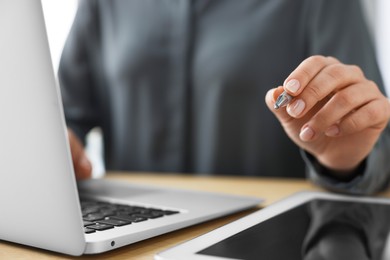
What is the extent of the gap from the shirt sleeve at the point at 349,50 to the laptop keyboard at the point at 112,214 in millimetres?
237

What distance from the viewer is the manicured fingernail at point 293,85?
362 mm

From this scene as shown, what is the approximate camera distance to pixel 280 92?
0.38 meters

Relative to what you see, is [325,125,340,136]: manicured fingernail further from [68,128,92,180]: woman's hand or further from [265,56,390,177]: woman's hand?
[68,128,92,180]: woman's hand

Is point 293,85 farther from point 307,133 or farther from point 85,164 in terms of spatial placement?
point 85,164

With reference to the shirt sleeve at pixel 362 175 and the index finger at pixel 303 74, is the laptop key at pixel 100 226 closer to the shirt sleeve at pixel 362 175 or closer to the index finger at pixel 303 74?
the index finger at pixel 303 74

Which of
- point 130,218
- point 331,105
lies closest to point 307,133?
point 331,105

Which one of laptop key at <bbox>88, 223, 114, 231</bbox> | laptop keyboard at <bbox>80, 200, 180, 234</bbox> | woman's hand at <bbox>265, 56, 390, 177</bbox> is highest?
woman's hand at <bbox>265, 56, 390, 177</bbox>

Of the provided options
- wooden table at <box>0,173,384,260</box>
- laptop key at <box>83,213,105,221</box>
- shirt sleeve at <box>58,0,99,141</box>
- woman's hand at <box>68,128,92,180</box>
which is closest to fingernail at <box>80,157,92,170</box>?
woman's hand at <box>68,128,92,180</box>

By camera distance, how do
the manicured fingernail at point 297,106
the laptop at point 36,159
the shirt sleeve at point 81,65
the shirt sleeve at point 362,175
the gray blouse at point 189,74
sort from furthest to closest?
1. the shirt sleeve at point 81,65
2. the gray blouse at point 189,74
3. the shirt sleeve at point 362,175
4. the manicured fingernail at point 297,106
5. the laptop at point 36,159

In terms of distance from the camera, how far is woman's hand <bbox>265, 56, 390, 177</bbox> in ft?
1.23

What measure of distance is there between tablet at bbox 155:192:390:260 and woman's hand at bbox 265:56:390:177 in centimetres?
7

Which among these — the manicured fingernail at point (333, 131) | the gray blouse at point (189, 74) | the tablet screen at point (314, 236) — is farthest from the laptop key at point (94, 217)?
the gray blouse at point (189, 74)

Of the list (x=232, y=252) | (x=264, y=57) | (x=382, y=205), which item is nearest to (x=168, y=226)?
(x=232, y=252)

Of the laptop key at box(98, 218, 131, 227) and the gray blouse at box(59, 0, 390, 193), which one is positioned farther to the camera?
the gray blouse at box(59, 0, 390, 193)
